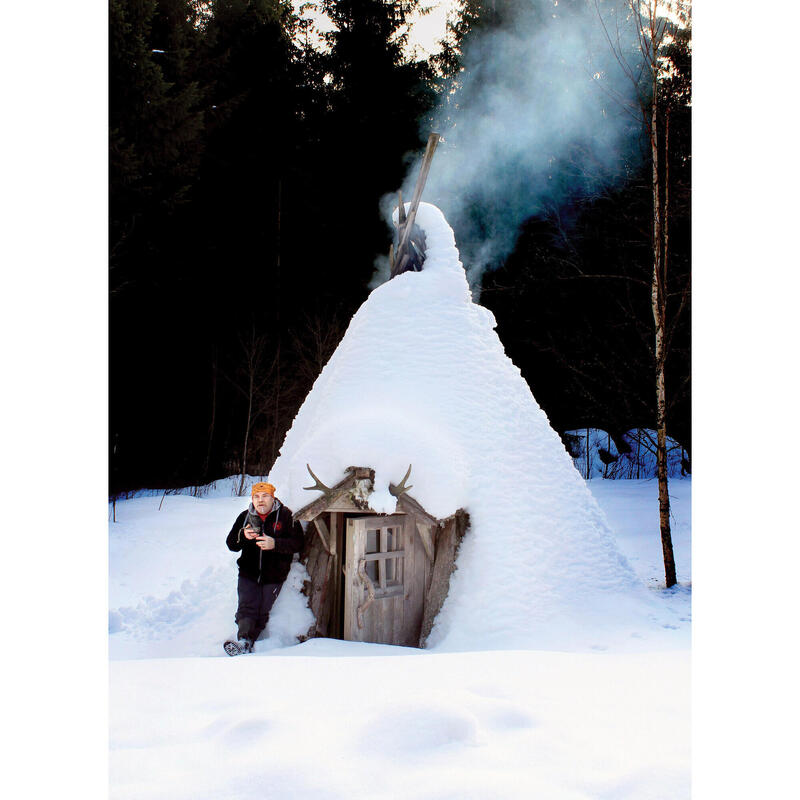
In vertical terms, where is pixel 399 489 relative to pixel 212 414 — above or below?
below

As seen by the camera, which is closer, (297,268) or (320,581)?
(320,581)

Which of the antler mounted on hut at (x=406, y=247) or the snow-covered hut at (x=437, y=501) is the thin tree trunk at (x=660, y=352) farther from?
the antler mounted on hut at (x=406, y=247)

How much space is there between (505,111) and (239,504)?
23.4 ft

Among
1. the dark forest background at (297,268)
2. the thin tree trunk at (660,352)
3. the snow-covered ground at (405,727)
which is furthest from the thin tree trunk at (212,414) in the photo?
the snow-covered ground at (405,727)

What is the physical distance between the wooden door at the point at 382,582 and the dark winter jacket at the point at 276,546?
376mm

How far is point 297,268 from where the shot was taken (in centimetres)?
1228

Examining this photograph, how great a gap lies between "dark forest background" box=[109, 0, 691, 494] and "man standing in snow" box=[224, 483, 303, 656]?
4552 mm

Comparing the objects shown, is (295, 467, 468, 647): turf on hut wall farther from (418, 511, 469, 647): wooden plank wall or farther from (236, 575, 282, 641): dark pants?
(236, 575, 282, 641): dark pants

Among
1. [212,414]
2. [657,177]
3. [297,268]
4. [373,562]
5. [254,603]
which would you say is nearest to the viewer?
[254,603]

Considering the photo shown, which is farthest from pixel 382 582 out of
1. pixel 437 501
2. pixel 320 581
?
pixel 437 501

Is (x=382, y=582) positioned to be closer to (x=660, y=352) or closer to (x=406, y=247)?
(x=406, y=247)

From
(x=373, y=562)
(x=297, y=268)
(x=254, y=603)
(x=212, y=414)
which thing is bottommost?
(x=254, y=603)

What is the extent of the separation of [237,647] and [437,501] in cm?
139
